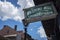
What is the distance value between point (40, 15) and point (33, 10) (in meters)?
0.31

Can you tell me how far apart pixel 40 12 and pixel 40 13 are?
0.11ft

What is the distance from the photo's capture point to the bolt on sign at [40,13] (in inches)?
210

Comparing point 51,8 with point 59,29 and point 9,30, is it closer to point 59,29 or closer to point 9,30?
point 59,29

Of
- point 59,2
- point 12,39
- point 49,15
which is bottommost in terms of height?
point 12,39

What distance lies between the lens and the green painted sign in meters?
5.34

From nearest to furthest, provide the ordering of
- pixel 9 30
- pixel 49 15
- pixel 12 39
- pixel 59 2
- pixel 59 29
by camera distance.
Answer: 1. pixel 49 15
2. pixel 59 29
3. pixel 59 2
4. pixel 12 39
5. pixel 9 30

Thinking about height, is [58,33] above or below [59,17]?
below

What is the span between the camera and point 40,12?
5.52 meters

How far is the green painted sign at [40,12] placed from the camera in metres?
5.34

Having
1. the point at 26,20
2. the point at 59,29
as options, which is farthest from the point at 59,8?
the point at 26,20

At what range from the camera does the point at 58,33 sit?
20.0ft

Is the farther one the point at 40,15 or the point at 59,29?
the point at 59,29

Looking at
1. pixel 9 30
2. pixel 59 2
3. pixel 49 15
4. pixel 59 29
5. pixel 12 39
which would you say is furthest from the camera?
pixel 9 30

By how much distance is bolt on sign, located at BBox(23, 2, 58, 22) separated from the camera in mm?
5340
